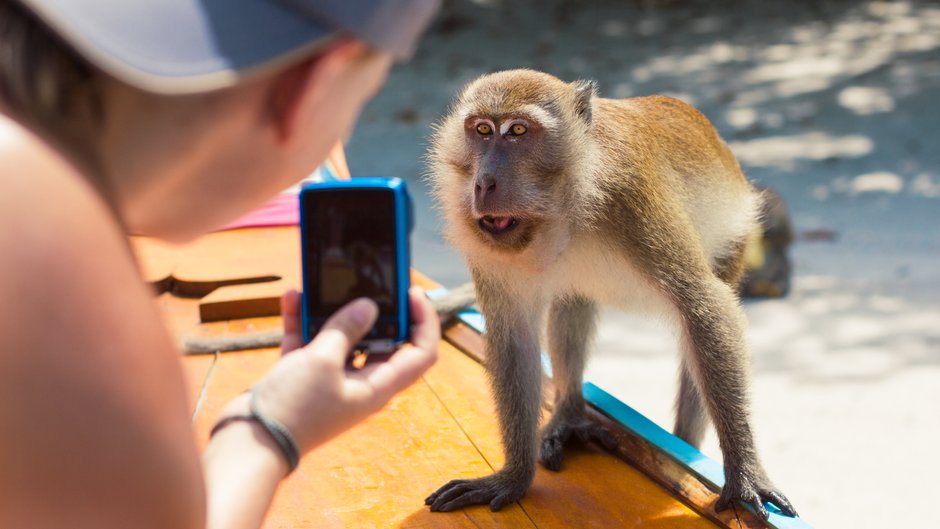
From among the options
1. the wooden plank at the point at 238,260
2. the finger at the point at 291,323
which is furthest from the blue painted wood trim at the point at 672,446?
the finger at the point at 291,323

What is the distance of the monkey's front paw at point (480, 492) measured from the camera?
2449 millimetres

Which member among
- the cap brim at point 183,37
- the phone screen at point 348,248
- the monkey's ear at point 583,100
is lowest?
the phone screen at point 348,248

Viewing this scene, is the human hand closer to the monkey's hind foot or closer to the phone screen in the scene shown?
the phone screen

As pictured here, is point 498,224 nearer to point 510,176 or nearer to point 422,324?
point 510,176

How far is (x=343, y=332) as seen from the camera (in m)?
1.21

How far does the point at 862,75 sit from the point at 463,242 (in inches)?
338

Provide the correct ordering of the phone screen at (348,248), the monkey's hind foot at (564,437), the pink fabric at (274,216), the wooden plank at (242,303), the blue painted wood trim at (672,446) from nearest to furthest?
the phone screen at (348,248) → the blue painted wood trim at (672,446) → the monkey's hind foot at (564,437) → the wooden plank at (242,303) → the pink fabric at (274,216)

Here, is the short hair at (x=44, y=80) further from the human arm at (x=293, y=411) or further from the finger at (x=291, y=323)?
the finger at (x=291, y=323)

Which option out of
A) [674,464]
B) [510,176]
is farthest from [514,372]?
[510,176]

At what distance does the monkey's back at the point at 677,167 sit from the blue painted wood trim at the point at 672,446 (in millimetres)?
500

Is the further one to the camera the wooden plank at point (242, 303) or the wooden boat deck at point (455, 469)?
the wooden plank at point (242, 303)

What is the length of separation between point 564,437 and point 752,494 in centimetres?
56

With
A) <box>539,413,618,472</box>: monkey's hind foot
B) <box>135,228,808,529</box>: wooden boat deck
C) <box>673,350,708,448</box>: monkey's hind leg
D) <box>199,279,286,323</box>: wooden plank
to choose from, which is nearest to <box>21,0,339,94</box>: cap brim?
<box>135,228,808,529</box>: wooden boat deck

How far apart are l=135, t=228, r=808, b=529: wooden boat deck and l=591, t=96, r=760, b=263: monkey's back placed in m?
0.57
